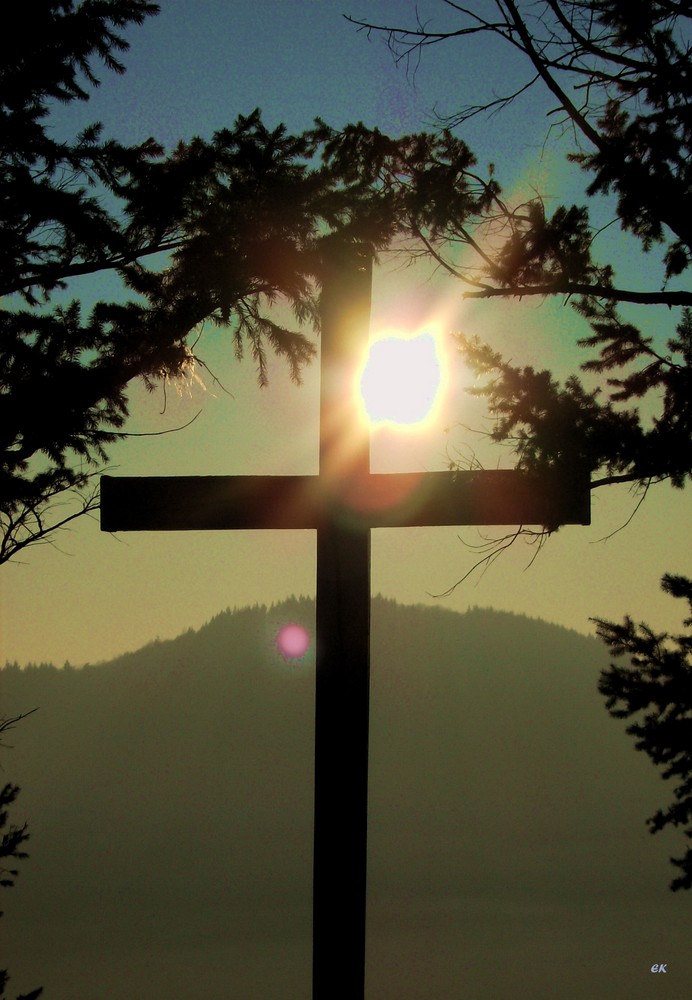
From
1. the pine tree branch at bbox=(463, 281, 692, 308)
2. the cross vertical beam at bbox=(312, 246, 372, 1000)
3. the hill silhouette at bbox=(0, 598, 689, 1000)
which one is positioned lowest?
the cross vertical beam at bbox=(312, 246, 372, 1000)

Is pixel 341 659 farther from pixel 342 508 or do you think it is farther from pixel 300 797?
pixel 300 797

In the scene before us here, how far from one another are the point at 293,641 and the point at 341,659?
4.00 ft

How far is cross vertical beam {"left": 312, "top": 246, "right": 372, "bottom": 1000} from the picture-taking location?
3.92 metres

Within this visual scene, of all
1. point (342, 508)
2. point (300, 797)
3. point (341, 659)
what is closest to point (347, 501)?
point (342, 508)

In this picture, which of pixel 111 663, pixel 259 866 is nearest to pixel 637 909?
pixel 259 866

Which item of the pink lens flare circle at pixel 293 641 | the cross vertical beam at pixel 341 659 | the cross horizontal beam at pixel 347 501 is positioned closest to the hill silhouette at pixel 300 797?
the pink lens flare circle at pixel 293 641

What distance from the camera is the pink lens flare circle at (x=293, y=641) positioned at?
5164mm

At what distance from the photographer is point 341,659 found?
407cm

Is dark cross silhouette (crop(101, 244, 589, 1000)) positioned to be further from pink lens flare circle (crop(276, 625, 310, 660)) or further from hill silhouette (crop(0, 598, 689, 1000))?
hill silhouette (crop(0, 598, 689, 1000))

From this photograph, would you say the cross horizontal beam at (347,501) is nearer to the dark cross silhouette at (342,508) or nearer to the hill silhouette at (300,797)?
the dark cross silhouette at (342,508)

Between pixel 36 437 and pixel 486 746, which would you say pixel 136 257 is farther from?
pixel 486 746

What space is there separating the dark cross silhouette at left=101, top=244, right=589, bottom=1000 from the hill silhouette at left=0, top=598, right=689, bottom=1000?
65.1 meters

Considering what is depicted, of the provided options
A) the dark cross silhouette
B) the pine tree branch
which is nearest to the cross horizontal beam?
the dark cross silhouette

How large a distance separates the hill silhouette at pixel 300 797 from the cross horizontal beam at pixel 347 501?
65054 mm
